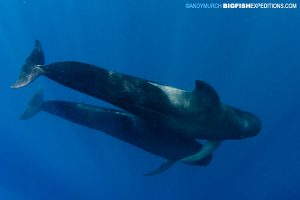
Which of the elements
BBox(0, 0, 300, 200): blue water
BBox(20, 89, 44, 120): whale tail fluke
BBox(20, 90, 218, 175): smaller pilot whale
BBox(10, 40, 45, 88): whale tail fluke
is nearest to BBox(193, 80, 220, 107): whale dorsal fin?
BBox(20, 90, 218, 175): smaller pilot whale

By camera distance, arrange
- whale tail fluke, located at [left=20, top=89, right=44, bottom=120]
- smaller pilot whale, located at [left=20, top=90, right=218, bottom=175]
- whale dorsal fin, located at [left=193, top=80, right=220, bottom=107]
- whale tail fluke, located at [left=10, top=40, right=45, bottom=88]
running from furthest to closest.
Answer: whale tail fluke, located at [left=20, top=89, right=44, bottom=120] → smaller pilot whale, located at [left=20, top=90, right=218, bottom=175] → whale tail fluke, located at [left=10, top=40, right=45, bottom=88] → whale dorsal fin, located at [left=193, top=80, right=220, bottom=107]

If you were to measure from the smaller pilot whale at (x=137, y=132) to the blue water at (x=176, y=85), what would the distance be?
3.78 m

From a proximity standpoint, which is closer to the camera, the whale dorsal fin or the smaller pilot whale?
the whale dorsal fin

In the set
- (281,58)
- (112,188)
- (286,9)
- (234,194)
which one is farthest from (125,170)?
(286,9)

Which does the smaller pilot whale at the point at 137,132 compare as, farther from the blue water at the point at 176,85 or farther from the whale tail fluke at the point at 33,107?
the blue water at the point at 176,85

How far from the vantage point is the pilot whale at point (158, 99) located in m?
9.73

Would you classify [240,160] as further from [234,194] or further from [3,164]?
[3,164]

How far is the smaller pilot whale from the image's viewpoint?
39.4ft

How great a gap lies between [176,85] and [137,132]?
492cm

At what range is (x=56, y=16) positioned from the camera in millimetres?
19766

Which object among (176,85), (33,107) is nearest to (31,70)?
(33,107)

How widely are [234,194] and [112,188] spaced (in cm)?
513

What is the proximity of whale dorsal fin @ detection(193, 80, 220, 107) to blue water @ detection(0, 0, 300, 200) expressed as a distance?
647 cm

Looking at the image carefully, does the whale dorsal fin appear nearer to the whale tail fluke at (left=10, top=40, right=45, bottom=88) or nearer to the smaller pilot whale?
the smaller pilot whale
